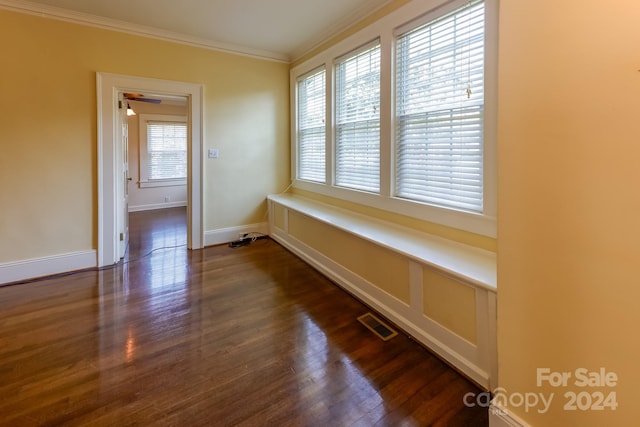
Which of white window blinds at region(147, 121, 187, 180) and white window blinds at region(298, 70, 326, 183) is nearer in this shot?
white window blinds at region(298, 70, 326, 183)

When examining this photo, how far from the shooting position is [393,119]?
9.19 feet

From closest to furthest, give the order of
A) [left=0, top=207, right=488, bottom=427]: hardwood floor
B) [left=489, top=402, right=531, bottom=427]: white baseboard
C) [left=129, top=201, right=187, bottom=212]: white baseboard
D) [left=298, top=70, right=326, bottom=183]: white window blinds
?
[left=489, top=402, right=531, bottom=427]: white baseboard, [left=0, top=207, right=488, bottom=427]: hardwood floor, [left=298, top=70, right=326, bottom=183]: white window blinds, [left=129, top=201, right=187, bottom=212]: white baseboard

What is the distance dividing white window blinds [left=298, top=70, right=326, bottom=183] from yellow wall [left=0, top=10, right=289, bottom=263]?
101 cm

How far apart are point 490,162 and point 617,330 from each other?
4.14 ft

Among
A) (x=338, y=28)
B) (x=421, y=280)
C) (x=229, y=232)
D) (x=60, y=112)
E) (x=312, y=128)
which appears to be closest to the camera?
(x=421, y=280)

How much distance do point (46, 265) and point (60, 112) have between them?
1.60m

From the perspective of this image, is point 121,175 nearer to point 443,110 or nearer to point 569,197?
point 443,110

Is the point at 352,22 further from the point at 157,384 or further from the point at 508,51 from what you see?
the point at 157,384

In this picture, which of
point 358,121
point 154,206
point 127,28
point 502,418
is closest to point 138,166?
point 154,206

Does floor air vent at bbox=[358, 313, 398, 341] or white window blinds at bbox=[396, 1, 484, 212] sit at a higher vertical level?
white window blinds at bbox=[396, 1, 484, 212]

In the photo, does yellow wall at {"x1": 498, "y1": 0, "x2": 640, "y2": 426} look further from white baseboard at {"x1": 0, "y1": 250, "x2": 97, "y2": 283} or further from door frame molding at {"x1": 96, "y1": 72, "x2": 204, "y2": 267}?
white baseboard at {"x1": 0, "y1": 250, "x2": 97, "y2": 283}

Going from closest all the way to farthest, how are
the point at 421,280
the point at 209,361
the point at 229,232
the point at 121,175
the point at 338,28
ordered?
the point at 209,361 < the point at 421,280 < the point at 338,28 < the point at 121,175 < the point at 229,232

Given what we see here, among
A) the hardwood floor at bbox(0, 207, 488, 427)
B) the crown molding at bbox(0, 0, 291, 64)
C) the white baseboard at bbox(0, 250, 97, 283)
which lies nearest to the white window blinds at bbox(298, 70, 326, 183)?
the crown molding at bbox(0, 0, 291, 64)

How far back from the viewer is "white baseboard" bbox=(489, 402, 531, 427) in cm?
128
